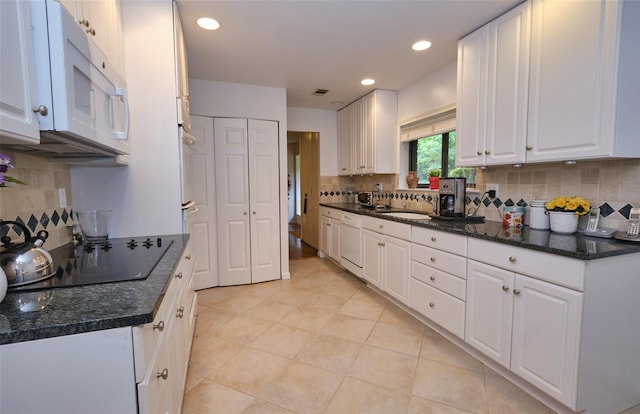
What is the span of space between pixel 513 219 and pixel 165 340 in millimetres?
2292

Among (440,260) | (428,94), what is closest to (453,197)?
(440,260)

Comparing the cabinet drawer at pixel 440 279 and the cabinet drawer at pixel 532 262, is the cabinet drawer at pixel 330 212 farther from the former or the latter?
the cabinet drawer at pixel 532 262

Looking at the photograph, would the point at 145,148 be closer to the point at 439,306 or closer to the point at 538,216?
the point at 439,306

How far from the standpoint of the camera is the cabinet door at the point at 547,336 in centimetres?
149

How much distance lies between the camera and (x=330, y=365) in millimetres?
2076

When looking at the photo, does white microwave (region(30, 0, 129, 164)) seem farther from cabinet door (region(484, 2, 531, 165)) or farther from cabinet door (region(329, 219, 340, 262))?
cabinet door (region(329, 219, 340, 262))

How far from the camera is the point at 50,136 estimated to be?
1089 mm

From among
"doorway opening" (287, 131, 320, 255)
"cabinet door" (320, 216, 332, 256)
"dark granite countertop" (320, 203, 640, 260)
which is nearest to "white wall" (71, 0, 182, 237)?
"dark granite countertop" (320, 203, 640, 260)

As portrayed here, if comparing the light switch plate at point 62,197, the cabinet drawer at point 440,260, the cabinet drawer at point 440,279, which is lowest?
the cabinet drawer at point 440,279

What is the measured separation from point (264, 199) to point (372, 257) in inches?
56.7

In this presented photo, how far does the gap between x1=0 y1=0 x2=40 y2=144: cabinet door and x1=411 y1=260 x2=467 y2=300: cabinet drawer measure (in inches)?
92.2

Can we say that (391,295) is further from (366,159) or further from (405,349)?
(366,159)

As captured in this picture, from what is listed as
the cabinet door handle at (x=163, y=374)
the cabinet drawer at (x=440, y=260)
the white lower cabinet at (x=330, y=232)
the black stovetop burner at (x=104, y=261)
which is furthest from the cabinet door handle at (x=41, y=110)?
the white lower cabinet at (x=330, y=232)

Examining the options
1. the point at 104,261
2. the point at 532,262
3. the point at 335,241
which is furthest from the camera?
the point at 335,241
